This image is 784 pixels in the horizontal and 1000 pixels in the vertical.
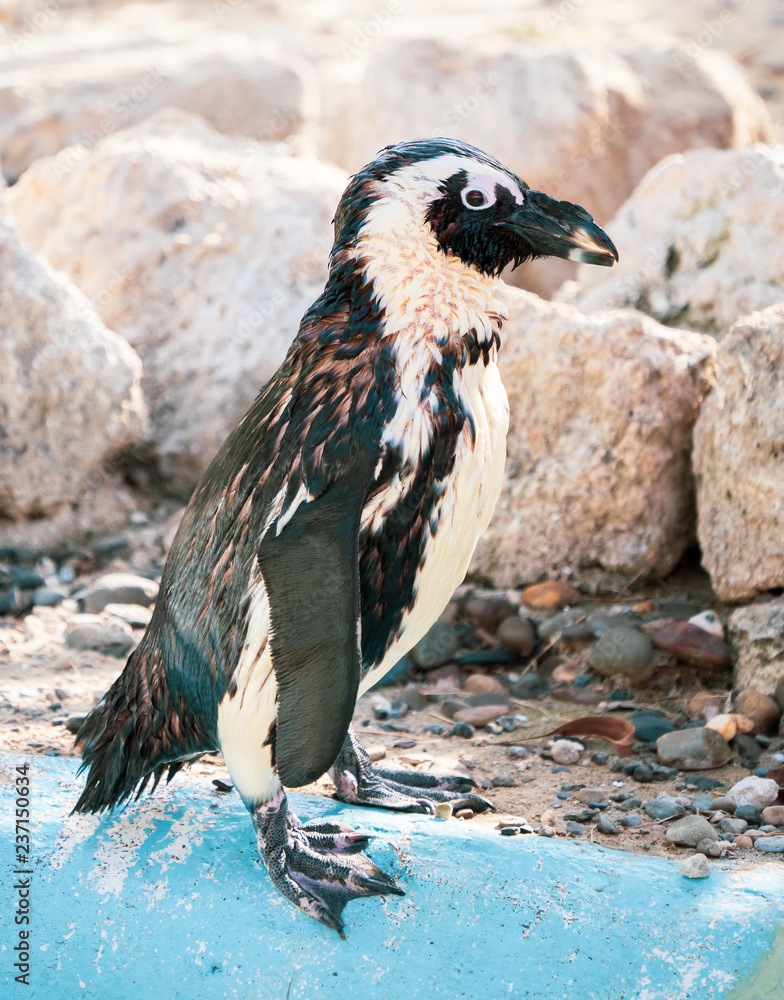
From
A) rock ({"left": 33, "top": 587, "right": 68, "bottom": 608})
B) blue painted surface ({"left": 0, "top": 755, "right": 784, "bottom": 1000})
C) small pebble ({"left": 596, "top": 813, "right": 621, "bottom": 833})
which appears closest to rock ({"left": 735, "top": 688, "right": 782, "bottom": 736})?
small pebble ({"left": 596, "top": 813, "right": 621, "bottom": 833})

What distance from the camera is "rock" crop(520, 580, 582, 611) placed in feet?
12.5

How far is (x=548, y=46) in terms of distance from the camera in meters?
7.32

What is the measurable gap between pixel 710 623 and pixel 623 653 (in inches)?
11.1

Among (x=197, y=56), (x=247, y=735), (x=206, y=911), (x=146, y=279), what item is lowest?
(x=206, y=911)

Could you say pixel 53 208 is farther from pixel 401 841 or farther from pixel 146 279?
pixel 401 841

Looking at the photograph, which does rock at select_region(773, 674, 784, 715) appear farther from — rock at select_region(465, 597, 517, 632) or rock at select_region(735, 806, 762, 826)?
rock at select_region(465, 597, 517, 632)

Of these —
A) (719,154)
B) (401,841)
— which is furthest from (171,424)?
(401,841)

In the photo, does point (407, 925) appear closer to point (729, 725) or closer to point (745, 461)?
point (729, 725)

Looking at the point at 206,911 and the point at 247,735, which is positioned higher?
the point at 247,735

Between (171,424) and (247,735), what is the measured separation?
2991 millimetres

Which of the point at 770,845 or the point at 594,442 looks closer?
the point at 770,845

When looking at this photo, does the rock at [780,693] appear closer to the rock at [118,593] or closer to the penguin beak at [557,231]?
the penguin beak at [557,231]

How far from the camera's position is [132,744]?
7.70 ft

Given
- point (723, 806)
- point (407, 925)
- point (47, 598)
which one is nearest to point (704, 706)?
point (723, 806)
